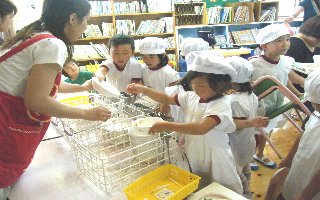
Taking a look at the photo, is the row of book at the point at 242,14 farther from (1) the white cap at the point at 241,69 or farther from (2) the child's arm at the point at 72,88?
(2) the child's arm at the point at 72,88

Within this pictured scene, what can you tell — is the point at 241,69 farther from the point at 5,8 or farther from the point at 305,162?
the point at 5,8

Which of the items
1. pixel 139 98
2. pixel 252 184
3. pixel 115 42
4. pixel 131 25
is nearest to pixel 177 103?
pixel 139 98

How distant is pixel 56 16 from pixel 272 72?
1815 mm

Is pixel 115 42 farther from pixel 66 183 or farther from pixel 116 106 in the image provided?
pixel 66 183

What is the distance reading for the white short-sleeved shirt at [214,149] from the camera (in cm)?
116

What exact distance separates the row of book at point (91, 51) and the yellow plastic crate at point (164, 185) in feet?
12.5

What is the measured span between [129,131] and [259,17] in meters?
5.48

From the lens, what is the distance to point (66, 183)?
1.02 m

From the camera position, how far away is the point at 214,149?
1.19m

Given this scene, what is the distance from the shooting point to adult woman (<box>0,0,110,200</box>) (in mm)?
852

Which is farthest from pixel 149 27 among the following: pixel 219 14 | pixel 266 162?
pixel 266 162

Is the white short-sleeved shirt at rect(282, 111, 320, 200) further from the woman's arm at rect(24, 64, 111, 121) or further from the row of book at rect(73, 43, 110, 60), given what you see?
the row of book at rect(73, 43, 110, 60)

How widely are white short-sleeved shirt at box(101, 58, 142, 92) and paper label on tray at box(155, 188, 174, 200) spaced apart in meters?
1.42

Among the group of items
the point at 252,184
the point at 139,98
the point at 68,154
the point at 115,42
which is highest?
the point at 115,42
